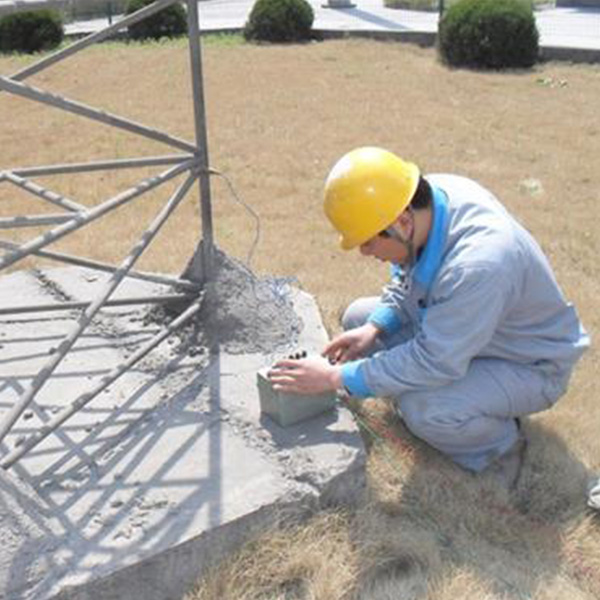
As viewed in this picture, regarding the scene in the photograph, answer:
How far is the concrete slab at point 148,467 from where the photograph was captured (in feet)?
8.62

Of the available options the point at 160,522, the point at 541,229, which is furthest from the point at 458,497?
the point at 541,229

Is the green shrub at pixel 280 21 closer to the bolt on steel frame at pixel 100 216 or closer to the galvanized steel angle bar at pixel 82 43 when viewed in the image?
the bolt on steel frame at pixel 100 216

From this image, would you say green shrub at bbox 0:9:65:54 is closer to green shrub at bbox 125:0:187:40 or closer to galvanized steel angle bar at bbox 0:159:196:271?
green shrub at bbox 125:0:187:40

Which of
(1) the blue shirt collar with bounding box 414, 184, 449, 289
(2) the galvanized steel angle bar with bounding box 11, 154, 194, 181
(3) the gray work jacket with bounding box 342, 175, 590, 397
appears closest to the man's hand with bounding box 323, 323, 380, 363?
(3) the gray work jacket with bounding box 342, 175, 590, 397

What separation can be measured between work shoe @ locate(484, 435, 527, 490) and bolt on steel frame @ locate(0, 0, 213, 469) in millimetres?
1366

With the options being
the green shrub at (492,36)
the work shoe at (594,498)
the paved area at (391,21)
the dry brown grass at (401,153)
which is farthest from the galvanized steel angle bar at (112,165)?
the paved area at (391,21)

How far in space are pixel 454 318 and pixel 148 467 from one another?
1.12m

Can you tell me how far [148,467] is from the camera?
9.95 ft

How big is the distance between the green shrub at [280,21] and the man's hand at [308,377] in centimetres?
1325

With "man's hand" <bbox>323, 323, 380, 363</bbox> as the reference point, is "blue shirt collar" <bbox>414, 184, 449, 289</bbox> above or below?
above

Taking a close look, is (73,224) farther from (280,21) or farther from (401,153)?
(280,21)

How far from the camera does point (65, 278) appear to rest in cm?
442

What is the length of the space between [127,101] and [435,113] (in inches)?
141

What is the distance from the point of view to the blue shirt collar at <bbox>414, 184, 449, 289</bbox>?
2941 mm
